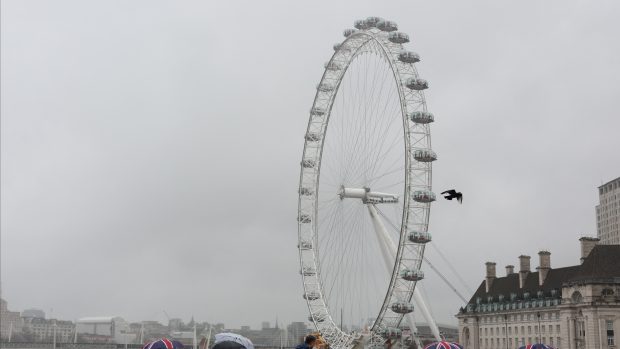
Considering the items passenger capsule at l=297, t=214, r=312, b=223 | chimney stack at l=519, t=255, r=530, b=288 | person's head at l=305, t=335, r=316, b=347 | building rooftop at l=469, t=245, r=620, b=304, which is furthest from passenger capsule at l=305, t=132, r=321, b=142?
person's head at l=305, t=335, r=316, b=347

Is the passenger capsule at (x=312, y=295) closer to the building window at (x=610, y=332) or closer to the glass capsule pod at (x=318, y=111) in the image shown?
the glass capsule pod at (x=318, y=111)

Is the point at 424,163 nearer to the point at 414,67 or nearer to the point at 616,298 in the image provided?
the point at 414,67

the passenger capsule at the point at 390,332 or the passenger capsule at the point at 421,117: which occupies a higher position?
the passenger capsule at the point at 421,117

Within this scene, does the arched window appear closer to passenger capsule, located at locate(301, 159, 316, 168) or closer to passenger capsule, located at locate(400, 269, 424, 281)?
passenger capsule, located at locate(301, 159, 316, 168)

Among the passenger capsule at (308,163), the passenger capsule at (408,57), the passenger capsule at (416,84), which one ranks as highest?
the passenger capsule at (408,57)

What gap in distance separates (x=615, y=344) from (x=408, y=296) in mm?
42183

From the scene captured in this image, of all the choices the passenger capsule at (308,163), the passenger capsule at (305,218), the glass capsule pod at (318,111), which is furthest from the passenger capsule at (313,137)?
the passenger capsule at (305,218)

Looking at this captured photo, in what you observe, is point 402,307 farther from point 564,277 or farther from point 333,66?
point 564,277

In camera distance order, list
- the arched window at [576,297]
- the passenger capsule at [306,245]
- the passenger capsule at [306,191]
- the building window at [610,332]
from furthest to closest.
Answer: the arched window at [576,297] < the building window at [610,332] < the passenger capsule at [306,191] < the passenger capsule at [306,245]

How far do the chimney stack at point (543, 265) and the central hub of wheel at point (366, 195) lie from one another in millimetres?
48689

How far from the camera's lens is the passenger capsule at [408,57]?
59.3 meters

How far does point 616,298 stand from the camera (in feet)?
291

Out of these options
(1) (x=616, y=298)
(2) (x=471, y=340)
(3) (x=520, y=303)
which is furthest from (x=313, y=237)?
(2) (x=471, y=340)

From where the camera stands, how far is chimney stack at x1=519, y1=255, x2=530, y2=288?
360 ft
